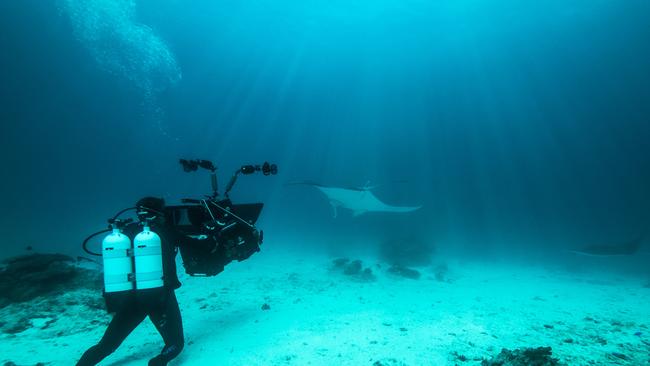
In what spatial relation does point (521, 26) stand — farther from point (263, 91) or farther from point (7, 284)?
point (263, 91)

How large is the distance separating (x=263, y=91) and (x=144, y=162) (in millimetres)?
80517

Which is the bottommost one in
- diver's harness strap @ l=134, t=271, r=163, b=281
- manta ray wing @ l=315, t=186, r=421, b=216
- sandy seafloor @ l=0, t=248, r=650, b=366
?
sandy seafloor @ l=0, t=248, r=650, b=366

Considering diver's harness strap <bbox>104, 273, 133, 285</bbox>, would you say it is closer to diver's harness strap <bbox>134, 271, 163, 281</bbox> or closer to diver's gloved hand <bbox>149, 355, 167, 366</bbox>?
diver's harness strap <bbox>134, 271, 163, 281</bbox>

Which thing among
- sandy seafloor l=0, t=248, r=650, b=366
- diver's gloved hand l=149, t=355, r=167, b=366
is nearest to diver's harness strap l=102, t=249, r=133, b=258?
diver's gloved hand l=149, t=355, r=167, b=366

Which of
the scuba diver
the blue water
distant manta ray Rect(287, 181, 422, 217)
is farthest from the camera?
the blue water

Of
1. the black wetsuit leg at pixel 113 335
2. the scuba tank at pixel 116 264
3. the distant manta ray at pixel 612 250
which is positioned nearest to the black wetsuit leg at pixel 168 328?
the black wetsuit leg at pixel 113 335

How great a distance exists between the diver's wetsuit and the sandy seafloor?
0.47m

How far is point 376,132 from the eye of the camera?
90.2 meters

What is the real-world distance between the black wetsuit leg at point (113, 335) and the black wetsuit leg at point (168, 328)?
0.19 m

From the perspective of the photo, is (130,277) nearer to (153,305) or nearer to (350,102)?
(153,305)

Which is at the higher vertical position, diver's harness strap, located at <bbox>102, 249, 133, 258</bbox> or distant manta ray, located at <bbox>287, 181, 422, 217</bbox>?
distant manta ray, located at <bbox>287, 181, 422, 217</bbox>

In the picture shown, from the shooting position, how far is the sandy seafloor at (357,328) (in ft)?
11.9

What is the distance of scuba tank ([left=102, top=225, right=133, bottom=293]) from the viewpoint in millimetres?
3133

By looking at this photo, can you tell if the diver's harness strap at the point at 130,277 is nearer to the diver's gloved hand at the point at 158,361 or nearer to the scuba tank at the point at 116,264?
the scuba tank at the point at 116,264
